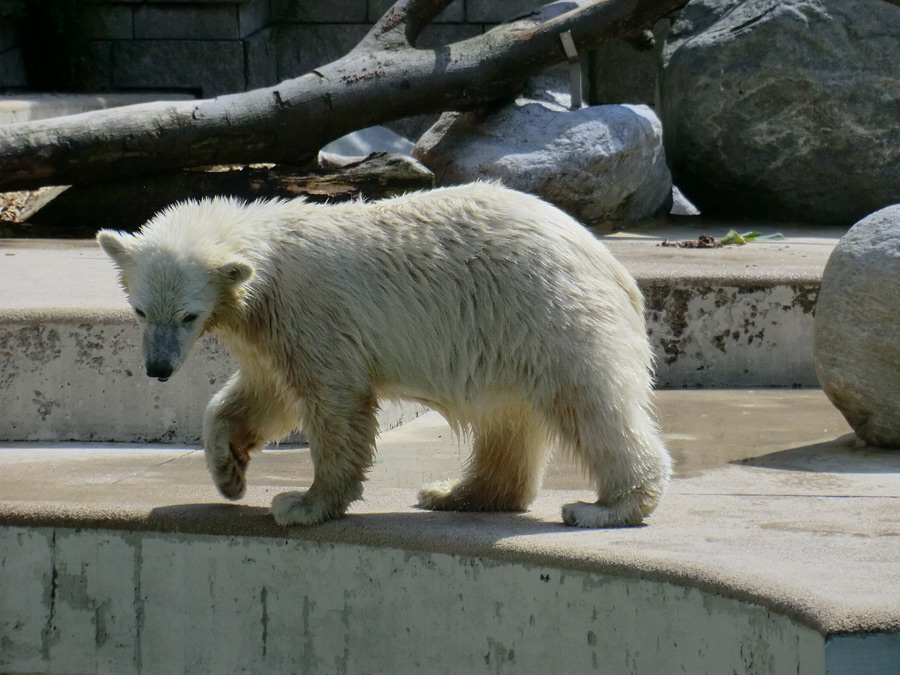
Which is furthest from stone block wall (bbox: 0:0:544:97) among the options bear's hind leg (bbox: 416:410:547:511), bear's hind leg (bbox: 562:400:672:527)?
bear's hind leg (bbox: 562:400:672:527)

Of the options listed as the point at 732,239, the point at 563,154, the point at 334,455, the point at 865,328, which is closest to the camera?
the point at 334,455

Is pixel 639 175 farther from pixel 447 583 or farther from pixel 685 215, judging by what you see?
pixel 447 583

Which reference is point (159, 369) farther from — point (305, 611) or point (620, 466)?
point (620, 466)

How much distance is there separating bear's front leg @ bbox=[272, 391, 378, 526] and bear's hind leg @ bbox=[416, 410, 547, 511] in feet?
1.24

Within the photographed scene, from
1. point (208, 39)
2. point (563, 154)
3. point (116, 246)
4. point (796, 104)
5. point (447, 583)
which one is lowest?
point (447, 583)

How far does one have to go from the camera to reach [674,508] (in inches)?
137

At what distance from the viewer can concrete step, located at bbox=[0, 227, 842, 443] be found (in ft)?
15.7

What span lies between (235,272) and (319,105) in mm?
4576

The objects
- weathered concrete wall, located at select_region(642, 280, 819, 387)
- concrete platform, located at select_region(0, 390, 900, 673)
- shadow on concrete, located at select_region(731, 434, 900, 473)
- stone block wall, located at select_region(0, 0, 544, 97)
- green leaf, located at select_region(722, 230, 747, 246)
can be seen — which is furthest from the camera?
stone block wall, located at select_region(0, 0, 544, 97)

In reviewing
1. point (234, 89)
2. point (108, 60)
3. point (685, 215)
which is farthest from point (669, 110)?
point (108, 60)

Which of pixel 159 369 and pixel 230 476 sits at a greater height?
pixel 159 369

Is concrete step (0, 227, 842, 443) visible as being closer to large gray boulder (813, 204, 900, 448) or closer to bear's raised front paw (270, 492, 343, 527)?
bear's raised front paw (270, 492, 343, 527)

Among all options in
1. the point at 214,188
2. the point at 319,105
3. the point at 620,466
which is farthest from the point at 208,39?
the point at 620,466

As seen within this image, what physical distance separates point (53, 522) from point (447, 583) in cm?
116
